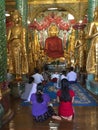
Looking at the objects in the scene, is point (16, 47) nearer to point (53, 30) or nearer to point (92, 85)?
point (92, 85)

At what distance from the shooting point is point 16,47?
9516mm

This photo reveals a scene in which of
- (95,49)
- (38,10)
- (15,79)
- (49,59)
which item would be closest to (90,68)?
(95,49)

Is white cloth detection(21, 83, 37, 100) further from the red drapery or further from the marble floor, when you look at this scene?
the red drapery

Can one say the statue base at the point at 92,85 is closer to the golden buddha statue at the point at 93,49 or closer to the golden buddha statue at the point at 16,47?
the golden buddha statue at the point at 93,49

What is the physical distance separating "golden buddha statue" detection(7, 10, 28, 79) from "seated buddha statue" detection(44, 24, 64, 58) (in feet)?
35.4

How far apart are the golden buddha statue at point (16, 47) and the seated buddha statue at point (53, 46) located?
10.8 m

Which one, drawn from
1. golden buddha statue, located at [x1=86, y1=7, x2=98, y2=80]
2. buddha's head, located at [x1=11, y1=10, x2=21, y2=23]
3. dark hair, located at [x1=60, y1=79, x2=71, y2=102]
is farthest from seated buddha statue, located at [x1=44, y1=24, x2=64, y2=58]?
dark hair, located at [x1=60, y1=79, x2=71, y2=102]

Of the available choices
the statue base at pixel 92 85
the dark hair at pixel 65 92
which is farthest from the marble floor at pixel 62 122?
the statue base at pixel 92 85

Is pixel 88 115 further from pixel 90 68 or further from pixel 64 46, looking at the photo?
pixel 64 46

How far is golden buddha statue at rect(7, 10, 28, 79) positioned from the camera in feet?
31.3

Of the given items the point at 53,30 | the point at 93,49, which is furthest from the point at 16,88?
the point at 53,30

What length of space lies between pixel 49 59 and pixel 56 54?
55 centimetres

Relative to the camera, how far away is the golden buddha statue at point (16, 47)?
31.3ft

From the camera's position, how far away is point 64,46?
71.4 feet
